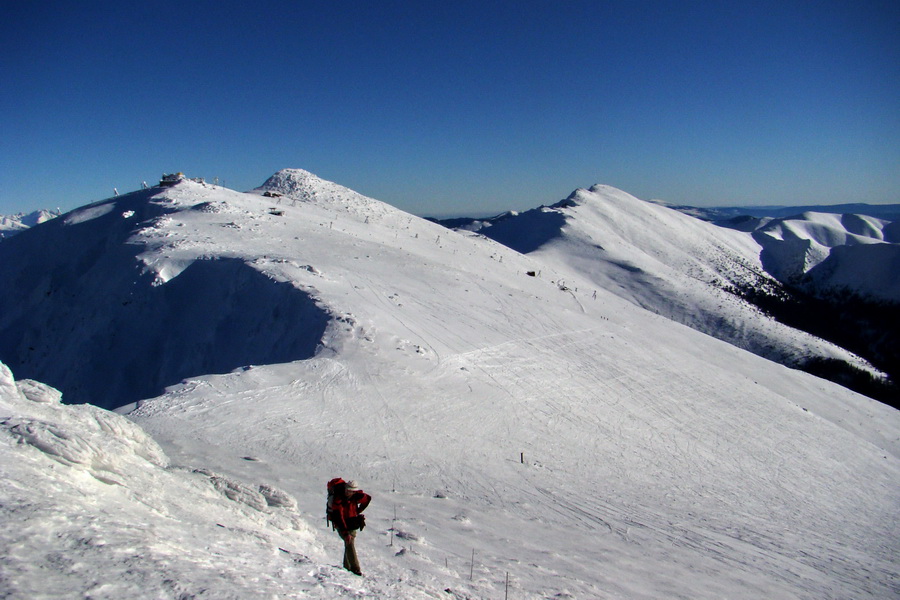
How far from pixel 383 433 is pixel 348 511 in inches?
275

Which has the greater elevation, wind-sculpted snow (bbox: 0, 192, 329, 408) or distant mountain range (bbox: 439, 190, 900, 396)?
distant mountain range (bbox: 439, 190, 900, 396)

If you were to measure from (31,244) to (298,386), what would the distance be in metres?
27.8

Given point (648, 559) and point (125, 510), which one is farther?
point (648, 559)

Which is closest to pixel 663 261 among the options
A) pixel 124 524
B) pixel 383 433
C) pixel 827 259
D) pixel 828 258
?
pixel 827 259

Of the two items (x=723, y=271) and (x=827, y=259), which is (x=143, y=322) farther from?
(x=827, y=259)

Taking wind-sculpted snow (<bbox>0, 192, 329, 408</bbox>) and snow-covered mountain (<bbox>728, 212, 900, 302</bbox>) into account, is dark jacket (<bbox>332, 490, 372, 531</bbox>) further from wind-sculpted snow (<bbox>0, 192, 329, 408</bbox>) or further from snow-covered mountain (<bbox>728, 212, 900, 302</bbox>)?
snow-covered mountain (<bbox>728, 212, 900, 302</bbox>)

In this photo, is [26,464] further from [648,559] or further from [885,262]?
[885,262]

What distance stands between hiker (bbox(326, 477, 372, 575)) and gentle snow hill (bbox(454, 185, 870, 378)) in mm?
51358

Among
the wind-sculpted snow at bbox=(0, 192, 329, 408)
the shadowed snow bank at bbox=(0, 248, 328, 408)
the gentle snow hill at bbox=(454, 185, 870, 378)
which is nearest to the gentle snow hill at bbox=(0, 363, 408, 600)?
the wind-sculpted snow at bbox=(0, 192, 329, 408)

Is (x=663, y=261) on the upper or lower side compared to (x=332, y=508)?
upper

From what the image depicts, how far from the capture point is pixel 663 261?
232 ft

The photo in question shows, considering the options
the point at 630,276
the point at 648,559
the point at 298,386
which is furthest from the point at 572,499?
the point at 630,276

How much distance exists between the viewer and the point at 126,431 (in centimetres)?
711

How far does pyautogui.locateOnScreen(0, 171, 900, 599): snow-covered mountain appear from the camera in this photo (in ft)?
16.9
